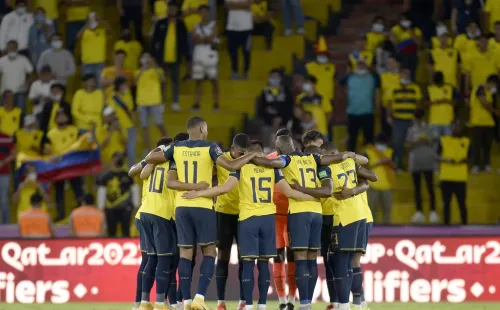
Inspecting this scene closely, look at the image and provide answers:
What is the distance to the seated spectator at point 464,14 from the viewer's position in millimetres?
28969

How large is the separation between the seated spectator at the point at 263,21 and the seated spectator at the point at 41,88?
473 centimetres

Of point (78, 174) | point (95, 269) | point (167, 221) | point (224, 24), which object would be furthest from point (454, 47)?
point (167, 221)

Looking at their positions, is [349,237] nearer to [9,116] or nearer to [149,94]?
[149,94]

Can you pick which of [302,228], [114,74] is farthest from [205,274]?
[114,74]

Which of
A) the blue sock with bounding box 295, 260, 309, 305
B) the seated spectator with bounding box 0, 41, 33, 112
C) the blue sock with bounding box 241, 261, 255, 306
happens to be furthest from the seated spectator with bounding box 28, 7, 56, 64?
the blue sock with bounding box 295, 260, 309, 305

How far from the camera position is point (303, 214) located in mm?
17156

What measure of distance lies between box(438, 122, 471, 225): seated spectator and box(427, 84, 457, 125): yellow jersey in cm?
105

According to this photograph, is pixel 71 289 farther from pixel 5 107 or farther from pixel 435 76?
pixel 435 76

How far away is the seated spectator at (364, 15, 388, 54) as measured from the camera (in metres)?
28.9

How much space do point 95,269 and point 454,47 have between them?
10.5 metres

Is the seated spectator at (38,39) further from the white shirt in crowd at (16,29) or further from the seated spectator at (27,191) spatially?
the seated spectator at (27,191)

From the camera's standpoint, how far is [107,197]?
986 inches

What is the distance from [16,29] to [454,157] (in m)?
9.99

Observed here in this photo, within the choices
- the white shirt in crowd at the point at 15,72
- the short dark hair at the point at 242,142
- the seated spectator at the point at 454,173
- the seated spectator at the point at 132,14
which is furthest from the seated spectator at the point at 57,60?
the short dark hair at the point at 242,142
